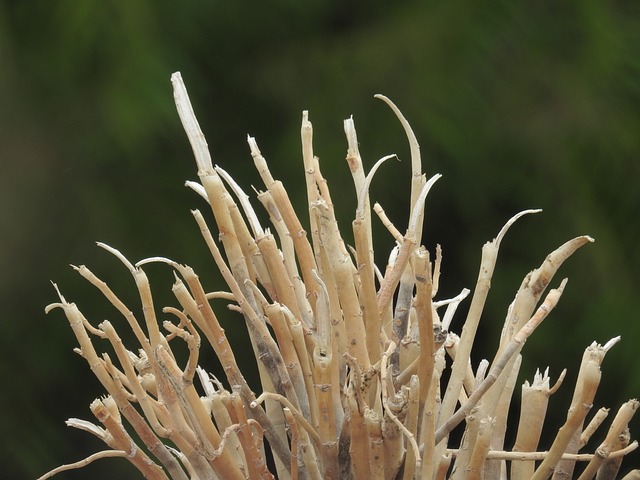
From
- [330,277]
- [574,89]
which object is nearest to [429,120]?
[574,89]

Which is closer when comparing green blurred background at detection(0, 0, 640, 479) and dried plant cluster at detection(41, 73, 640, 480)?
dried plant cluster at detection(41, 73, 640, 480)

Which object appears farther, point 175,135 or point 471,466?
point 175,135

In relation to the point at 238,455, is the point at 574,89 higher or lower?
higher

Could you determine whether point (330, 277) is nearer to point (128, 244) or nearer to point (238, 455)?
point (238, 455)

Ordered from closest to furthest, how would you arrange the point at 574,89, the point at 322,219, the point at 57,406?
the point at 322,219
the point at 574,89
the point at 57,406

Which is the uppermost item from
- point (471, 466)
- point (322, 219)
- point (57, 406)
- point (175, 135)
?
point (175, 135)

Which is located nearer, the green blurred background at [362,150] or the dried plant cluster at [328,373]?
the dried plant cluster at [328,373]

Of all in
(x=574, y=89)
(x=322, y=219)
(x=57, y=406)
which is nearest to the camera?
(x=322, y=219)

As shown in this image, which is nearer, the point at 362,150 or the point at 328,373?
the point at 328,373
